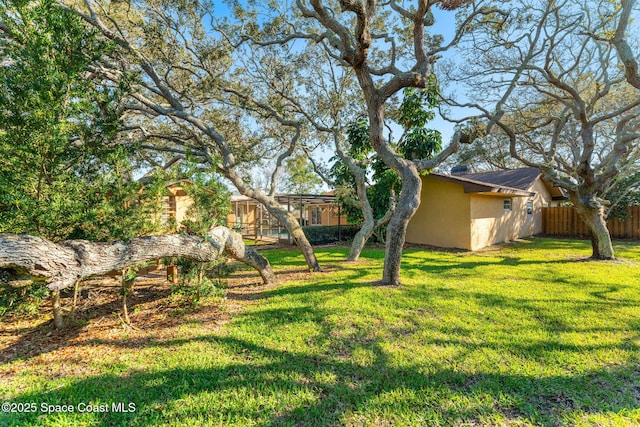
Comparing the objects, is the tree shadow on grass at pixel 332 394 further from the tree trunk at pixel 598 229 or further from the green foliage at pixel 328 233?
the green foliage at pixel 328 233

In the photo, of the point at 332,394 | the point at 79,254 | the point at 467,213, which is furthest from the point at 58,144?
the point at 467,213

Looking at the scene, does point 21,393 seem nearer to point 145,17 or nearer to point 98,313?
point 98,313

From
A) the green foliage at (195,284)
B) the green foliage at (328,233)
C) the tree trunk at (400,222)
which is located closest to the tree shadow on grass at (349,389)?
the green foliage at (195,284)

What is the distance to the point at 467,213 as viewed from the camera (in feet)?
36.4

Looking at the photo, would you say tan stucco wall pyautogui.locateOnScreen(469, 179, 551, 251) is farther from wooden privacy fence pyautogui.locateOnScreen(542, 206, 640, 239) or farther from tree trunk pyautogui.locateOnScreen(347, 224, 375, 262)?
tree trunk pyautogui.locateOnScreen(347, 224, 375, 262)

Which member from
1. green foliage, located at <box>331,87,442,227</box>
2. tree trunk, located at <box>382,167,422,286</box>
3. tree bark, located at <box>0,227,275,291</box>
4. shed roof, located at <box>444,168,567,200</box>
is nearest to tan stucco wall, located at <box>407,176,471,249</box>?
green foliage, located at <box>331,87,442,227</box>

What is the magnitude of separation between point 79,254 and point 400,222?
5.23 meters

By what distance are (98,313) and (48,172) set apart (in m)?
2.76

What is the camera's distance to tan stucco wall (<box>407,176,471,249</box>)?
11.3 meters

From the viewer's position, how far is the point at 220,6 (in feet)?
25.6

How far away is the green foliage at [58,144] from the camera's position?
3.05 m

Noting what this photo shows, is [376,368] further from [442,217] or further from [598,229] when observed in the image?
[442,217]

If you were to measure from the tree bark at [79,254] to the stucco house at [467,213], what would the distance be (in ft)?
33.0

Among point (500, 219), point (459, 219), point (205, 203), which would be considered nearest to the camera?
point (205, 203)
